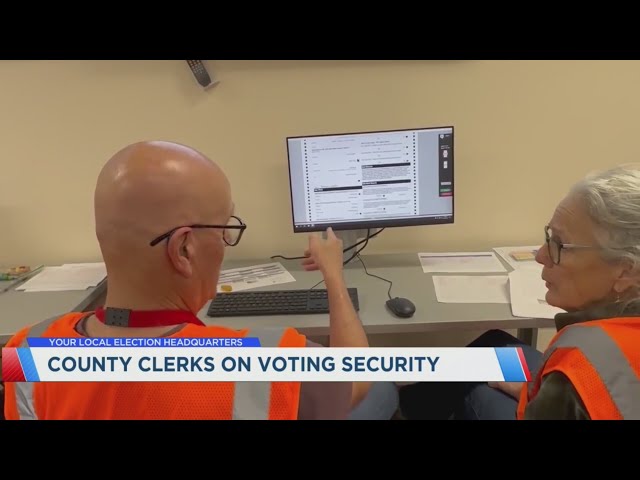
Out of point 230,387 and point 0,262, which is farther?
point 0,262

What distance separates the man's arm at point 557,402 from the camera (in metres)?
0.90

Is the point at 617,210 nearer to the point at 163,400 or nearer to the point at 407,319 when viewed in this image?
the point at 407,319

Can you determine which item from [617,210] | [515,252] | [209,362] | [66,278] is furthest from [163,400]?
[515,252]

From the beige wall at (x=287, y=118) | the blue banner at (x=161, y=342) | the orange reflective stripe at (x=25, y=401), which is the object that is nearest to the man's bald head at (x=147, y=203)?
the blue banner at (x=161, y=342)

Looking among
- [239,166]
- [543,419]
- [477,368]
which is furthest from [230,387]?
[239,166]

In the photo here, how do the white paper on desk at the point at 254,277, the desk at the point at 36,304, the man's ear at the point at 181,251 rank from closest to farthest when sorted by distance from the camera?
the man's ear at the point at 181,251
the desk at the point at 36,304
the white paper on desk at the point at 254,277

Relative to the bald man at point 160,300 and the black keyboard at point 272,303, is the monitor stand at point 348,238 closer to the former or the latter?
the black keyboard at point 272,303

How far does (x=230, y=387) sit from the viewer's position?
0.77 meters

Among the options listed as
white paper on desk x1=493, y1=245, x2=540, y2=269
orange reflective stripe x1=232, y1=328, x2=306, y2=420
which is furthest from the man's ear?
white paper on desk x1=493, y1=245, x2=540, y2=269

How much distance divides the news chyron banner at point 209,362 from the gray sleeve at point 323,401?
1 cm

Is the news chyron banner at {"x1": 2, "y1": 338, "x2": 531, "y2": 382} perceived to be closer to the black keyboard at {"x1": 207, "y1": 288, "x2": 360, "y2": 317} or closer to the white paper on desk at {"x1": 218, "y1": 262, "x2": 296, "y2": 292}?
the black keyboard at {"x1": 207, "y1": 288, "x2": 360, "y2": 317}

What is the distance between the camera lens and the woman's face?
3.73ft

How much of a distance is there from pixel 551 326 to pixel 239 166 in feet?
4.58
